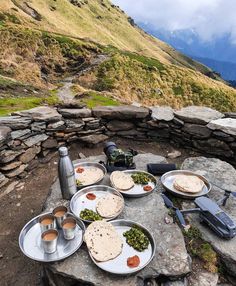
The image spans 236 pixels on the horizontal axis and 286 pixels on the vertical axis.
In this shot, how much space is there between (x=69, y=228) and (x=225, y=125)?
6297 mm

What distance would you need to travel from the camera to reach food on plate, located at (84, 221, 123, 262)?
3844 mm

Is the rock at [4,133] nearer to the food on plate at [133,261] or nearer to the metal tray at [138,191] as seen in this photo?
the metal tray at [138,191]

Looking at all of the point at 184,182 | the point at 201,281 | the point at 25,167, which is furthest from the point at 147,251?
the point at 25,167

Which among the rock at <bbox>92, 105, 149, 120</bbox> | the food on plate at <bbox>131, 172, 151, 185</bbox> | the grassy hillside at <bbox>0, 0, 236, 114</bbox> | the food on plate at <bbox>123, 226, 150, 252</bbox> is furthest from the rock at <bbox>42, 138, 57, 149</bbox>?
the grassy hillside at <bbox>0, 0, 236, 114</bbox>

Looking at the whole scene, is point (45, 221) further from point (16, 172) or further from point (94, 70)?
point (94, 70)

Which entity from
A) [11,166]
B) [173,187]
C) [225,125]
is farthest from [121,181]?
[225,125]

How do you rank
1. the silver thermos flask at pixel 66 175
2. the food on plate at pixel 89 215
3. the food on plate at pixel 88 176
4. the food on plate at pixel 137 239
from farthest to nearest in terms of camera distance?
the food on plate at pixel 88 176 < the silver thermos flask at pixel 66 175 < the food on plate at pixel 89 215 < the food on plate at pixel 137 239

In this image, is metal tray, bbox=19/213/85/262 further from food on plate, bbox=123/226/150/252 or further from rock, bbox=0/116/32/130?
rock, bbox=0/116/32/130

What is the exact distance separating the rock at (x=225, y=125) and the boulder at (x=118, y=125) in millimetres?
2602

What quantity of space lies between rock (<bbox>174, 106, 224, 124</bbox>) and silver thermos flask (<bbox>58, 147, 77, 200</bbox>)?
5.34 meters

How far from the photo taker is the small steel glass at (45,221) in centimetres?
410

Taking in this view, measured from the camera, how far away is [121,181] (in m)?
5.39

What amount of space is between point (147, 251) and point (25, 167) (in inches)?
194

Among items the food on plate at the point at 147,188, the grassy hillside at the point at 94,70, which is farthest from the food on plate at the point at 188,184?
the grassy hillside at the point at 94,70
